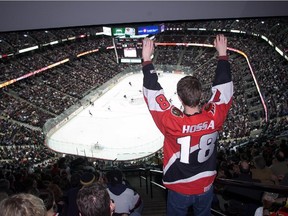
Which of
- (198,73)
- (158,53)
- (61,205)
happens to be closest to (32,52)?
(158,53)

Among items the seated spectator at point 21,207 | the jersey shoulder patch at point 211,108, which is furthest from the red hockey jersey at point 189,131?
the seated spectator at point 21,207

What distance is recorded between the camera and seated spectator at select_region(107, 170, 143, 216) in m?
2.52

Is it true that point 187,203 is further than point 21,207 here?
Yes

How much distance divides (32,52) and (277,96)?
756 inches

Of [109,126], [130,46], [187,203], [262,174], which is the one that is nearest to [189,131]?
[187,203]

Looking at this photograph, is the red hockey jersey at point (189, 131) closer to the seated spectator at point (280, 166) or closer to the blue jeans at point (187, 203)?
the blue jeans at point (187, 203)

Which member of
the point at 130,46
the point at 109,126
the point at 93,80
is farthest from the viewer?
the point at 93,80

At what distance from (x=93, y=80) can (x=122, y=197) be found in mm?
22192

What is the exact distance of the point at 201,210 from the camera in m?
2.18

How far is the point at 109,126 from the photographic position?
16.6 metres

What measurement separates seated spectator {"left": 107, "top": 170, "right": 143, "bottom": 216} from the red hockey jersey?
57 cm

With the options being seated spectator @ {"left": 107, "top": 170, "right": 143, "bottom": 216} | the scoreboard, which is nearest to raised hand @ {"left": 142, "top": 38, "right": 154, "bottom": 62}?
seated spectator @ {"left": 107, "top": 170, "right": 143, "bottom": 216}

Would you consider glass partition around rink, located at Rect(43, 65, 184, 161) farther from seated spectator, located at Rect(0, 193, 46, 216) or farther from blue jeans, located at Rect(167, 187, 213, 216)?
seated spectator, located at Rect(0, 193, 46, 216)

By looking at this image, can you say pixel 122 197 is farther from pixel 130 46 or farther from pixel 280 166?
pixel 130 46
